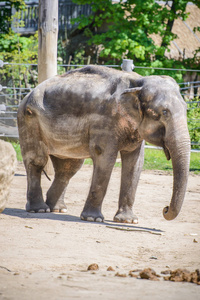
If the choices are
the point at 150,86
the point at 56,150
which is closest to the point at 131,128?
the point at 150,86

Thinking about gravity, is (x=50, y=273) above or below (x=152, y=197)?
above

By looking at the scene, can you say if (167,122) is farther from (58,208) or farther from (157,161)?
(157,161)

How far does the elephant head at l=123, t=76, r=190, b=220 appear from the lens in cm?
595

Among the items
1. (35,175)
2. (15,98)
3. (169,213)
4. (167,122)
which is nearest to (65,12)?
(15,98)

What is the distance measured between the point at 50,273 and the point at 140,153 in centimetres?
299

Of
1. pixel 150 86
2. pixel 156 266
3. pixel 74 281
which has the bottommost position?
pixel 156 266

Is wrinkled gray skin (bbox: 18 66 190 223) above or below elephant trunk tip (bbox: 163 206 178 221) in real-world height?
above

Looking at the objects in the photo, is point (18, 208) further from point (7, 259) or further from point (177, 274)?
point (177, 274)

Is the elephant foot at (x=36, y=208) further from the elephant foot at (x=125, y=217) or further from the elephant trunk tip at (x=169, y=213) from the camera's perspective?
the elephant trunk tip at (x=169, y=213)

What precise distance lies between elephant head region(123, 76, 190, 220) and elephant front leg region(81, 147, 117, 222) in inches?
19.3

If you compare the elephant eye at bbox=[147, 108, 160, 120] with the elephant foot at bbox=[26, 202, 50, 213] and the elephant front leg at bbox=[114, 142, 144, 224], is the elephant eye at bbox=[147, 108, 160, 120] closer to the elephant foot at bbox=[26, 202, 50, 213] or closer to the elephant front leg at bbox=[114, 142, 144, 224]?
the elephant front leg at bbox=[114, 142, 144, 224]

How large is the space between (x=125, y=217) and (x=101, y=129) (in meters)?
1.07

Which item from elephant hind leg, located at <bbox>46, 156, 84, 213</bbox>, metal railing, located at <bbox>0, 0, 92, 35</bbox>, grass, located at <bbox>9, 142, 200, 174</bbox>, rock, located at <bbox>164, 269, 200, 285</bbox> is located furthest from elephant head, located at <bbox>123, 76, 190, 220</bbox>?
metal railing, located at <bbox>0, 0, 92, 35</bbox>

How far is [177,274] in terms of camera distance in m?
4.24
